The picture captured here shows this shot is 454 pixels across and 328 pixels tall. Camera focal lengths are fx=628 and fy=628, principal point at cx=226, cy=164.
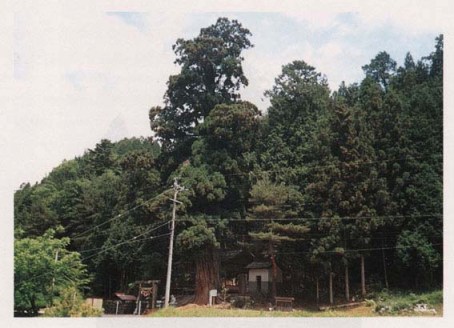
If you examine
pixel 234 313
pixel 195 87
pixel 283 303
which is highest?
pixel 195 87

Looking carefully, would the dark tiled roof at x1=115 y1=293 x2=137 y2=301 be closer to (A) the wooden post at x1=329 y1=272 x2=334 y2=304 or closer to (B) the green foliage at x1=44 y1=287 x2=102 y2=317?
(B) the green foliage at x1=44 y1=287 x2=102 y2=317

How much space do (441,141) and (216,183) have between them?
13.4ft

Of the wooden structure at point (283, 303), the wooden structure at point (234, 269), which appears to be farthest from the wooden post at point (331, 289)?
the wooden structure at point (234, 269)

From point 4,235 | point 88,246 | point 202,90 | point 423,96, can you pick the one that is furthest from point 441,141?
point 4,235

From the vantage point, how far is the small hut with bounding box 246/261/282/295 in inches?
449

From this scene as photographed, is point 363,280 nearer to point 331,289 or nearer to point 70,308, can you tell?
point 331,289

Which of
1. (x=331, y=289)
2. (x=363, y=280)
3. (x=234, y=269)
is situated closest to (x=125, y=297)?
(x=234, y=269)

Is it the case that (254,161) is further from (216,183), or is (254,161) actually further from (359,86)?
(359,86)

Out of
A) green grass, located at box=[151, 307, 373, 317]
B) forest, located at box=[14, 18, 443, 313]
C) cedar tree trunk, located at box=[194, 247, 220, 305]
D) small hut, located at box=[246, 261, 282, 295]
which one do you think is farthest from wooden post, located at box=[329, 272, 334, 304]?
cedar tree trunk, located at box=[194, 247, 220, 305]

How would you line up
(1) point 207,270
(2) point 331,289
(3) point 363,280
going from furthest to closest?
(1) point 207,270 < (2) point 331,289 < (3) point 363,280

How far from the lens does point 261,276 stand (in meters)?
11.5

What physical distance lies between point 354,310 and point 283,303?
1254 mm

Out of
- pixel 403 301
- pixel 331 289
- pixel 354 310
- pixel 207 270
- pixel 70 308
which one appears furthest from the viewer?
pixel 207 270

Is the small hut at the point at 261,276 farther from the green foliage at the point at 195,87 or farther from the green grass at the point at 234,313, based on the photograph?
the green foliage at the point at 195,87
